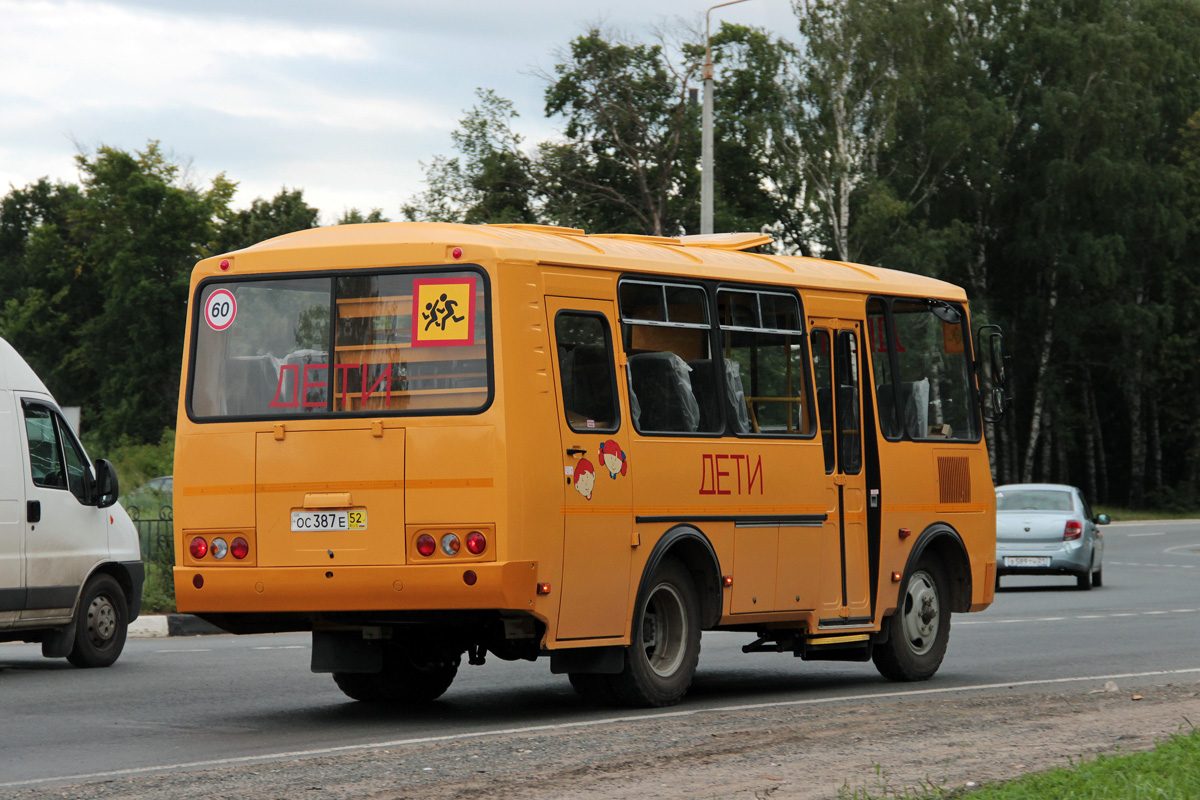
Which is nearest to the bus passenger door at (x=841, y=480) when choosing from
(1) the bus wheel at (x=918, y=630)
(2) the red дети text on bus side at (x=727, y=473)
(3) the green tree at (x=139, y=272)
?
(1) the bus wheel at (x=918, y=630)

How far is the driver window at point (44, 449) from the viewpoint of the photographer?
13953 millimetres

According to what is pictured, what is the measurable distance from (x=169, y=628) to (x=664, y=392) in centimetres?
999

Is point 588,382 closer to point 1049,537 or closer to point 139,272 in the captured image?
point 1049,537

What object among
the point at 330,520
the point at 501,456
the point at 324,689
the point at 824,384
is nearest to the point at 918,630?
the point at 824,384

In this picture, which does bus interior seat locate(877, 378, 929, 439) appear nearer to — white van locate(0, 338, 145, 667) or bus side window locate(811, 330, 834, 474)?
bus side window locate(811, 330, 834, 474)

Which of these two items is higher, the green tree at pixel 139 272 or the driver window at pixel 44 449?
the green tree at pixel 139 272

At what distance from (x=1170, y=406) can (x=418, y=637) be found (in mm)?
64291

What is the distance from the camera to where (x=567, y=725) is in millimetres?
9805

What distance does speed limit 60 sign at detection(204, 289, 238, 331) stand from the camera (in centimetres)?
1048

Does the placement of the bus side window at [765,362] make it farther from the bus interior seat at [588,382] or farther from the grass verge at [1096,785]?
the grass verge at [1096,785]

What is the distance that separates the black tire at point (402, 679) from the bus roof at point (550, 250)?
2.78 metres

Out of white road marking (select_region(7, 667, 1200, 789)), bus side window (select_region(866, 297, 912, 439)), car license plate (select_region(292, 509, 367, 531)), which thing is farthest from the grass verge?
bus side window (select_region(866, 297, 912, 439))

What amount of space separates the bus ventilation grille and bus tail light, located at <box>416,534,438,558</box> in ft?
17.5

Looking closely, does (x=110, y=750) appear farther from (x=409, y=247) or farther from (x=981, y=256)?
(x=981, y=256)
